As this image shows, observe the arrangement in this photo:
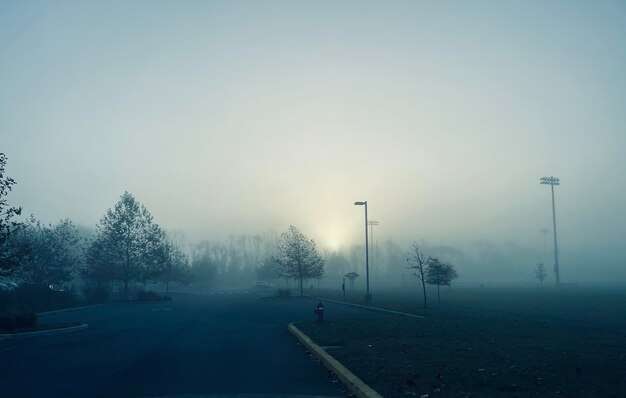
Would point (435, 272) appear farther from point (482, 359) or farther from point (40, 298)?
point (482, 359)

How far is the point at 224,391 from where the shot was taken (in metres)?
9.62

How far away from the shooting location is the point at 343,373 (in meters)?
10.6

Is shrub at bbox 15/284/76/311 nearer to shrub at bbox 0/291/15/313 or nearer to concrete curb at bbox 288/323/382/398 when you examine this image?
shrub at bbox 0/291/15/313

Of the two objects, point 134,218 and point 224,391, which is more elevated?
point 134,218

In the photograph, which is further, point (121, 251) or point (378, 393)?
point (121, 251)

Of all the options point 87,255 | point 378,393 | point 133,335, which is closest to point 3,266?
point 133,335

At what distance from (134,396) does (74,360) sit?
17.9 feet

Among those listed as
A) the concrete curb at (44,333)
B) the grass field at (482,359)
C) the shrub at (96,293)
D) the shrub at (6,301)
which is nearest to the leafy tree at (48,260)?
the shrub at (96,293)

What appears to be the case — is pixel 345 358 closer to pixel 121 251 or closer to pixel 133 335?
pixel 133 335

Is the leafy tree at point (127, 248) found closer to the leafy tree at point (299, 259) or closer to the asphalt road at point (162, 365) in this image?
the leafy tree at point (299, 259)

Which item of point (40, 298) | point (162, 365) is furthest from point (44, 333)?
point (40, 298)

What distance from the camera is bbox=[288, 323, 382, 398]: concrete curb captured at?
8898 millimetres

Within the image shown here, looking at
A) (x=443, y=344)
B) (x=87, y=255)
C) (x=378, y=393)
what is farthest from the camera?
(x=87, y=255)

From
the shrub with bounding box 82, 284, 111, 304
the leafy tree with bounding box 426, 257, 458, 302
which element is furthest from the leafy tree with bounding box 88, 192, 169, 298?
the leafy tree with bounding box 426, 257, 458, 302
